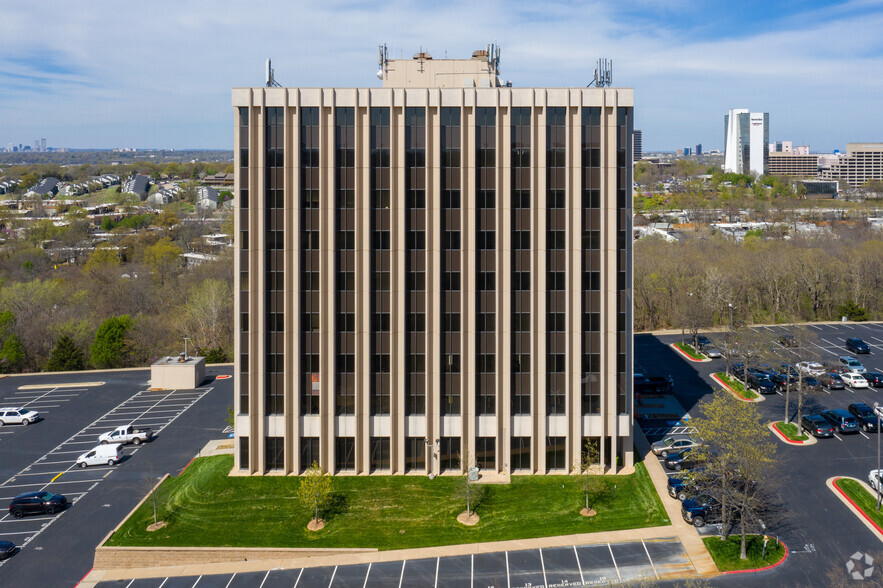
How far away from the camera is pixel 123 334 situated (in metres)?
84.4

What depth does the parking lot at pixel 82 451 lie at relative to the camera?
4249 centimetres

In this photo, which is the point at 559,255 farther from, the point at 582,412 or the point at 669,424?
the point at 669,424

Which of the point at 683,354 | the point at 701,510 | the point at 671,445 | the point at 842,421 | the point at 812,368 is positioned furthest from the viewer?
the point at 683,354

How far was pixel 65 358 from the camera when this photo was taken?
267ft

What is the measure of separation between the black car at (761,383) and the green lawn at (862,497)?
19775 millimetres

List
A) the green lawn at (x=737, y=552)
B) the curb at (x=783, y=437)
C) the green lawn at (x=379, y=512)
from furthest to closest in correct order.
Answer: the curb at (x=783, y=437)
the green lawn at (x=379, y=512)
the green lawn at (x=737, y=552)

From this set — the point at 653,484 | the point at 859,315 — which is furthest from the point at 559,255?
the point at 859,315

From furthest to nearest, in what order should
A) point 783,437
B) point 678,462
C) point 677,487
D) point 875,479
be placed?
point 783,437
point 678,462
point 677,487
point 875,479

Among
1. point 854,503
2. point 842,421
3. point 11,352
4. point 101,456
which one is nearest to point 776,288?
point 842,421

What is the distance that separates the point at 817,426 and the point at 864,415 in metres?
5.59

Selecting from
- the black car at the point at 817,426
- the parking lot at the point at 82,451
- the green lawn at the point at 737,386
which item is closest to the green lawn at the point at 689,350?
the green lawn at the point at 737,386

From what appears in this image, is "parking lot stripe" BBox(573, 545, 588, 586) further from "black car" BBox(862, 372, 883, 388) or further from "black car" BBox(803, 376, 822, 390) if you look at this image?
"black car" BBox(862, 372, 883, 388)

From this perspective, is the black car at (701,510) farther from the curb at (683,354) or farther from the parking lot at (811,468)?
the curb at (683,354)

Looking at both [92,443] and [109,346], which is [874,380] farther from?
[109,346]
